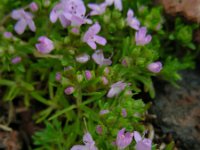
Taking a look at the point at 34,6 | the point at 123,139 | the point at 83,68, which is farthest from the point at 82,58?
the point at 123,139

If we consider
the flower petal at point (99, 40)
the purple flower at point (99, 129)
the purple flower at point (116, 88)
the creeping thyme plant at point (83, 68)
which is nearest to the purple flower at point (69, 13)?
the creeping thyme plant at point (83, 68)

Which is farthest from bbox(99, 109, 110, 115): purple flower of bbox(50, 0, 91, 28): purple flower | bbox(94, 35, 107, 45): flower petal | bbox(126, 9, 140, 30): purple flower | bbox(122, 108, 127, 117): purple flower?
bbox(126, 9, 140, 30): purple flower

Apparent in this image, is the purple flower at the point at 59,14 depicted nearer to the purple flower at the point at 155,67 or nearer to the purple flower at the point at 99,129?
the purple flower at the point at 155,67

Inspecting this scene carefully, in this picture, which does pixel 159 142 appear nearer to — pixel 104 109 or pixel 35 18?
pixel 104 109

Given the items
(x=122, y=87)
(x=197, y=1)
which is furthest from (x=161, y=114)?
(x=197, y=1)

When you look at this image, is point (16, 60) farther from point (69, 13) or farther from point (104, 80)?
point (104, 80)

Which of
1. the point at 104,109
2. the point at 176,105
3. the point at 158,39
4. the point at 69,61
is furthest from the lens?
the point at 158,39

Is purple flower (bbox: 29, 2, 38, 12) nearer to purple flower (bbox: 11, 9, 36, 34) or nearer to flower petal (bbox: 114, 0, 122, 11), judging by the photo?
purple flower (bbox: 11, 9, 36, 34)
